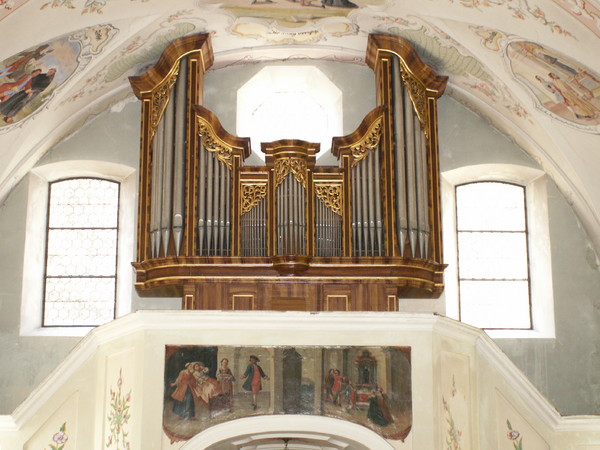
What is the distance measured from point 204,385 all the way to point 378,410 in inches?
62.2

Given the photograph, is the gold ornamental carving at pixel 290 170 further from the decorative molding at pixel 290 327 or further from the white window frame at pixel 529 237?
the decorative molding at pixel 290 327

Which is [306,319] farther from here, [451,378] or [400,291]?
[400,291]

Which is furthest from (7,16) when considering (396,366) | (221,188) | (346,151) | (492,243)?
(492,243)

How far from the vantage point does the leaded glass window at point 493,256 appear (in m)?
13.5

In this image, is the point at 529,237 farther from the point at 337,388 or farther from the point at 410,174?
the point at 337,388

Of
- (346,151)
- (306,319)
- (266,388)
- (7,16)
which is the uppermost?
(7,16)

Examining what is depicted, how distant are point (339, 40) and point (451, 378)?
17.5 feet

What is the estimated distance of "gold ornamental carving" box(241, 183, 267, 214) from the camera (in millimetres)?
12398

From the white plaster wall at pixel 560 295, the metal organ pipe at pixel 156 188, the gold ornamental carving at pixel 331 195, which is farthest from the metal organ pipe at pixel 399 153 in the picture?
the metal organ pipe at pixel 156 188

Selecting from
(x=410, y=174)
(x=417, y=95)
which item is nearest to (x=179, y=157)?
(x=410, y=174)

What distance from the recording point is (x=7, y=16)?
34.8 feet

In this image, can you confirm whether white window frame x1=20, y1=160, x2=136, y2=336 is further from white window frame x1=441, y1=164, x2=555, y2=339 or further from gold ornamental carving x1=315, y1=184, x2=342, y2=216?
white window frame x1=441, y1=164, x2=555, y2=339

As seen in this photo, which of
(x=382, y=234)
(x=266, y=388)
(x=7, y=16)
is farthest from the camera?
(x=382, y=234)

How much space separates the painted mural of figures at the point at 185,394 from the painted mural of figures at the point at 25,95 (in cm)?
431
